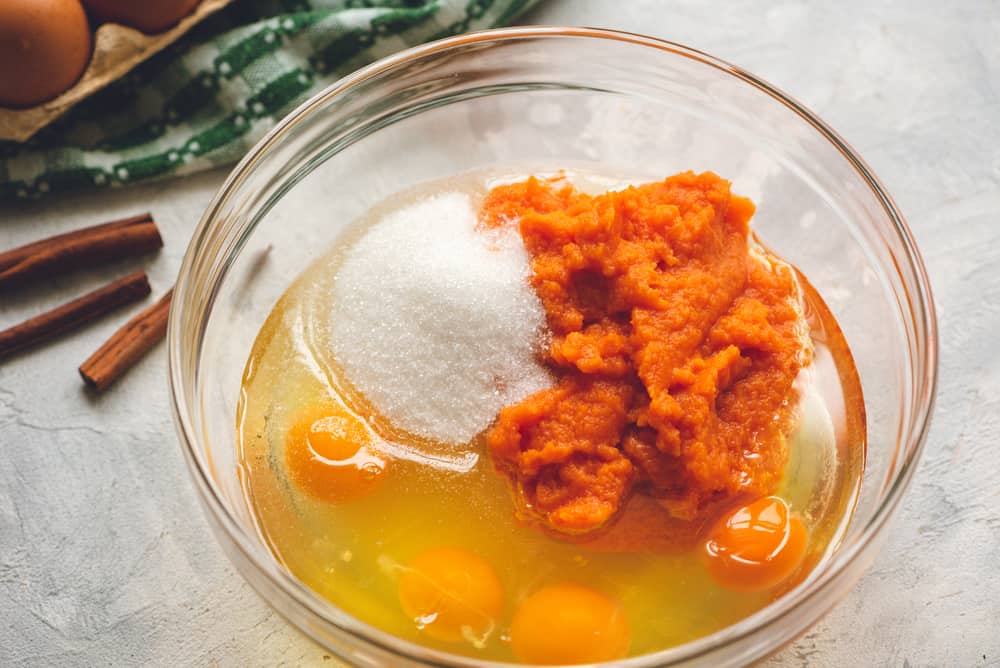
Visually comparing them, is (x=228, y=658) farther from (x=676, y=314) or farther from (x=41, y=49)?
(x=41, y=49)

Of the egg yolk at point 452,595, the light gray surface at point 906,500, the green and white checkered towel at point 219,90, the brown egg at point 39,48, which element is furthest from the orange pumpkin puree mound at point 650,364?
the brown egg at point 39,48

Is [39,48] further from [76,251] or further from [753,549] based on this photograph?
[753,549]

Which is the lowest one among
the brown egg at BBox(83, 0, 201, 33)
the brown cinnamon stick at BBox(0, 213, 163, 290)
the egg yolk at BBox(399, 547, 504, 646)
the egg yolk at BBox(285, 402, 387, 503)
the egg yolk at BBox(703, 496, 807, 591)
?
the egg yolk at BBox(399, 547, 504, 646)

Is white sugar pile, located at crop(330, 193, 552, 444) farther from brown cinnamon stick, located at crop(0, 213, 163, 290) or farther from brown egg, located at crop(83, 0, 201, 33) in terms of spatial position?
brown egg, located at crop(83, 0, 201, 33)

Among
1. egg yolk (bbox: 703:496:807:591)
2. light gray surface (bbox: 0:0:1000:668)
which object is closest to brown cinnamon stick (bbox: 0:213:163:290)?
light gray surface (bbox: 0:0:1000:668)

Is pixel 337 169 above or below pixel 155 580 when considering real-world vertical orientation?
above

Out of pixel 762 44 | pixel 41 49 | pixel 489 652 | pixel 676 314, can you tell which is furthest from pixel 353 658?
pixel 762 44

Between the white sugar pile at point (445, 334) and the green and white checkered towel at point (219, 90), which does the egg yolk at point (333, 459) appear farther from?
the green and white checkered towel at point (219, 90)
